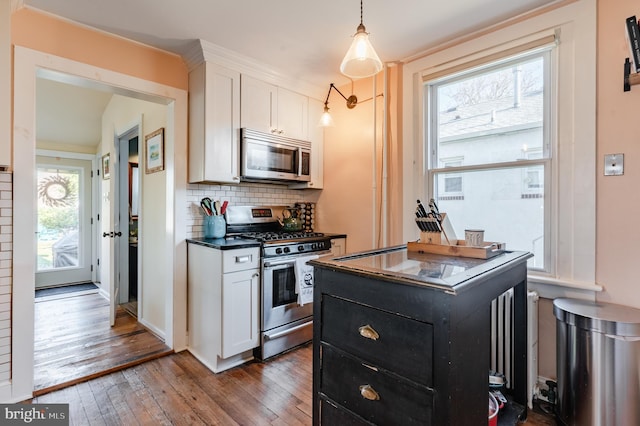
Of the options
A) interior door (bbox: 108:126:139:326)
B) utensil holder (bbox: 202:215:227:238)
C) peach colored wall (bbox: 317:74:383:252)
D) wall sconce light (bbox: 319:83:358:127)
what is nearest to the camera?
utensil holder (bbox: 202:215:227:238)

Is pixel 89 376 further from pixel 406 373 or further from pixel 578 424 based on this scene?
pixel 578 424

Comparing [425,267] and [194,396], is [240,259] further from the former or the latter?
[425,267]

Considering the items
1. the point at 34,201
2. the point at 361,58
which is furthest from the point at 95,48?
the point at 361,58

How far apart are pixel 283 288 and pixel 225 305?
54 centimetres

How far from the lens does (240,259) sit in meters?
2.45

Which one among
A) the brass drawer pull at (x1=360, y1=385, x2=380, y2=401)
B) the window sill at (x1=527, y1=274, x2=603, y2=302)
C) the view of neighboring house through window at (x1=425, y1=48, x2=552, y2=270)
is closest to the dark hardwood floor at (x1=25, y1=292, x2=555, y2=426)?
the window sill at (x1=527, y1=274, x2=603, y2=302)

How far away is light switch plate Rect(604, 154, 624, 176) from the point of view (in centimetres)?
180

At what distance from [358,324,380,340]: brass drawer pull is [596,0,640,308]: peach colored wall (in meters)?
1.64

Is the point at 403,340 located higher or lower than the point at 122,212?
lower

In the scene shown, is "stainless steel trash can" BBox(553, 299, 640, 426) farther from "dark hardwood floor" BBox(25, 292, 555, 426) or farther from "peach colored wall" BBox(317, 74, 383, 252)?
"peach colored wall" BBox(317, 74, 383, 252)

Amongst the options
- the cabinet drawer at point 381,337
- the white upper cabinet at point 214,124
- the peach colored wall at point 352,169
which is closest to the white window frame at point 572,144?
the peach colored wall at point 352,169

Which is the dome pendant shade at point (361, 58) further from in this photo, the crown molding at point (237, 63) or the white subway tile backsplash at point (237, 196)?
the white subway tile backsplash at point (237, 196)

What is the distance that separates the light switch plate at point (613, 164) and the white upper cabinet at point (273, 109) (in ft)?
8.20

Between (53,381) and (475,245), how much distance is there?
118 inches
